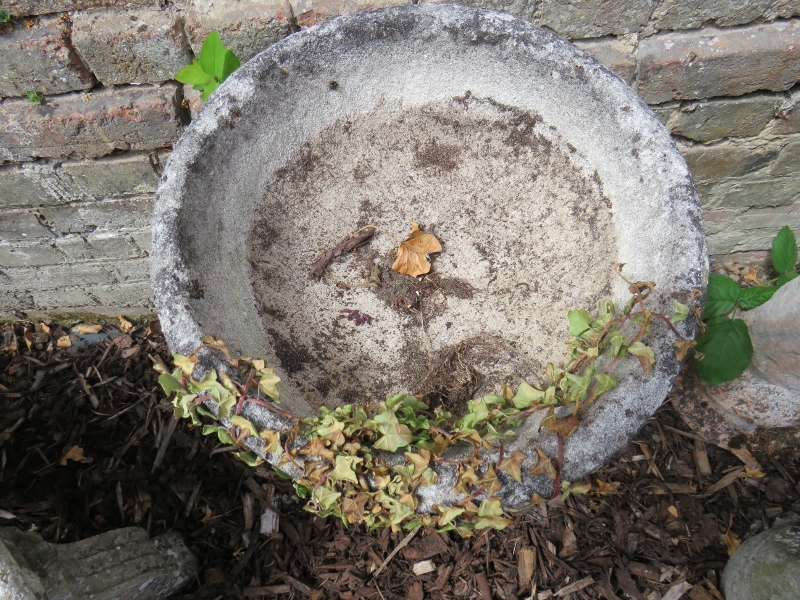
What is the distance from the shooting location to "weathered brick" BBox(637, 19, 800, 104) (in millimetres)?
→ 1373

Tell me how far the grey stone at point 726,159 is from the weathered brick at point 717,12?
0.41 metres

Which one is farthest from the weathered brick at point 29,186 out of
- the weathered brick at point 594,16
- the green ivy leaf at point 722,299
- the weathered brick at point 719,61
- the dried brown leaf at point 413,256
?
the green ivy leaf at point 722,299

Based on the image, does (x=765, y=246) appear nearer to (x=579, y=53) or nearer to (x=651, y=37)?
(x=651, y=37)

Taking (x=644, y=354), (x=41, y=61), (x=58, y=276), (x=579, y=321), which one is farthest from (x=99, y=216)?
(x=644, y=354)

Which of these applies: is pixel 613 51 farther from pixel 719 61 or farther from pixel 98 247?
pixel 98 247

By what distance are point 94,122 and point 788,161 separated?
7.08ft

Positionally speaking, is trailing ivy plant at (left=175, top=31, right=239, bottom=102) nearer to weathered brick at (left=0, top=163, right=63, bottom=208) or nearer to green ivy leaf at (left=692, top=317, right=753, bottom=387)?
weathered brick at (left=0, top=163, right=63, bottom=208)

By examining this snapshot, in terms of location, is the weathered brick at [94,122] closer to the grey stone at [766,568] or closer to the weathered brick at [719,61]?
the weathered brick at [719,61]

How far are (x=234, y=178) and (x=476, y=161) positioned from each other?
0.51 metres

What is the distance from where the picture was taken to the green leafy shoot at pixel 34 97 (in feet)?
4.42

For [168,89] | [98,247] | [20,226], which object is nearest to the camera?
[168,89]

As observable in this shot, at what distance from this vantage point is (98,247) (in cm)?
182

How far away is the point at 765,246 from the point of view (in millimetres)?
2084

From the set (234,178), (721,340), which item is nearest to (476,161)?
(234,178)
